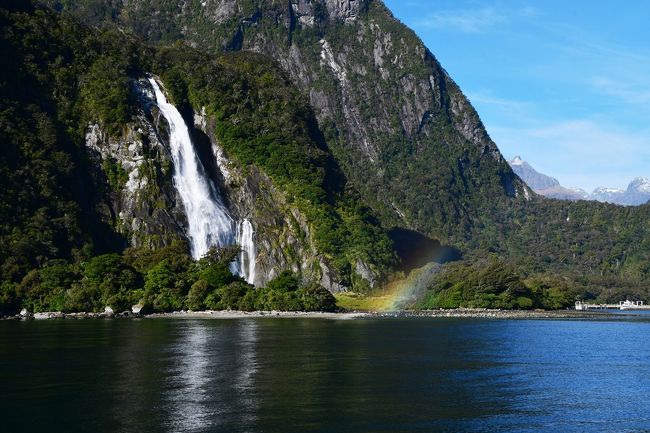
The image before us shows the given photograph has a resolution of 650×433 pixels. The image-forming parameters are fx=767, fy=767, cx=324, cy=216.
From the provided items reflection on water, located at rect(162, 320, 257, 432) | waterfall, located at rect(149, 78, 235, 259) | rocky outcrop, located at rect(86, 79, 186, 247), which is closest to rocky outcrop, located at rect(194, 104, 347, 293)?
waterfall, located at rect(149, 78, 235, 259)

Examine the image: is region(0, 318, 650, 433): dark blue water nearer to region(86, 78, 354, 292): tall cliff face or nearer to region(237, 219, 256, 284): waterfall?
region(237, 219, 256, 284): waterfall

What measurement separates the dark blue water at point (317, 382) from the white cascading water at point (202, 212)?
257 feet

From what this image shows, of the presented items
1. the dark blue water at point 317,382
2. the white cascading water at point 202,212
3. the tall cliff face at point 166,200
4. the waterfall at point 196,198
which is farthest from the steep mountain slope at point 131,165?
the dark blue water at point 317,382

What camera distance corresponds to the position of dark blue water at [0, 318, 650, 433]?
37375 mm

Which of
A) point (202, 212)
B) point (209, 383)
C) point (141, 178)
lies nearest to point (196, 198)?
point (202, 212)

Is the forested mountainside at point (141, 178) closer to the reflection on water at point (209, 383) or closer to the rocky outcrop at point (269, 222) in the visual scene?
the rocky outcrop at point (269, 222)

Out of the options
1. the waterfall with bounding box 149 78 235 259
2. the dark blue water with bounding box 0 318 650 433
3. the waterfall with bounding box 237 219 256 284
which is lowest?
the dark blue water with bounding box 0 318 650 433

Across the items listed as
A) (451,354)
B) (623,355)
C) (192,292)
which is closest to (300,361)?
(451,354)

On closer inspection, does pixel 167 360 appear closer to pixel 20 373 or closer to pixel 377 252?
pixel 20 373

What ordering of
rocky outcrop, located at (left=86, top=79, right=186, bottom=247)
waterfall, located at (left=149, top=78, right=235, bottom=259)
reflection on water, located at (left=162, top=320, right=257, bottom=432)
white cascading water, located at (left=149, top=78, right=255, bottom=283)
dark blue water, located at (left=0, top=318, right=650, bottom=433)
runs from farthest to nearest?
waterfall, located at (left=149, top=78, right=235, bottom=259), white cascading water, located at (left=149, top=78, right=255, bottom=283), rocky outcrop, located at (left=86, top=79, right=186, bottom=247), dark blue water, located at (left=0, top=318, right=650, bottom=433), reflection on water, located at (left=162, top=320, right=257, bottom=432)

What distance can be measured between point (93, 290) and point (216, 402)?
272 feet

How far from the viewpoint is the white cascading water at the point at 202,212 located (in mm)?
160500

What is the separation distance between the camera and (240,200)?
17175 cm

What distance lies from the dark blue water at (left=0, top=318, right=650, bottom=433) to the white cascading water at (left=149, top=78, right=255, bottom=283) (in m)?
78.2
